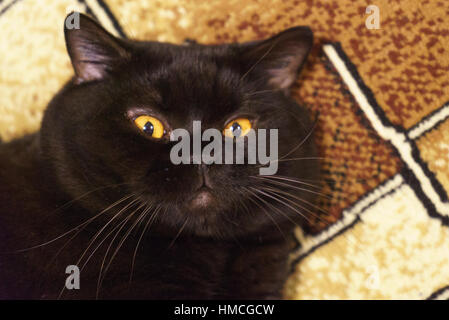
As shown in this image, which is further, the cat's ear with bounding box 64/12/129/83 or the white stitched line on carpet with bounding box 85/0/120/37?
the white stitched line on carpet with bounding box 85/0/120/37

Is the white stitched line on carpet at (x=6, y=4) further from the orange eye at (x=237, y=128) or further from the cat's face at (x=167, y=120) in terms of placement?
the orange eye at (x=237, y=128)

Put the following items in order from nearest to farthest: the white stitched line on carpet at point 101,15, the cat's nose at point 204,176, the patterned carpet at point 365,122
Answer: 1. the cat's nose at point 204,176
2. the patterned carpet at point 365,122
3. the white stitched line on carpet at point 101,15

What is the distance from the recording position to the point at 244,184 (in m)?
0.93

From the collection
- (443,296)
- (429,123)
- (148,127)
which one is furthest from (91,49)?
(443,296)

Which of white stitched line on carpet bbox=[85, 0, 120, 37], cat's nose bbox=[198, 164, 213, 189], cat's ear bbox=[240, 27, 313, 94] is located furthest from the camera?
white stitched line on carpet bbox=[85, 0, 120, 37]

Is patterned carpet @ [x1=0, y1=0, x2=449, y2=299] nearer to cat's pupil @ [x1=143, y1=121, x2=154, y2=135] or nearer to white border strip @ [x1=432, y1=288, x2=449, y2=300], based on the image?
Result: white border strip @ [x1=432, y1=288, x2=449, y2=300]

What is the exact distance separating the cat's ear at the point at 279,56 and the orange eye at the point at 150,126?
25cm

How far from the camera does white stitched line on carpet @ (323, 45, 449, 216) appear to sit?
1.18 meters

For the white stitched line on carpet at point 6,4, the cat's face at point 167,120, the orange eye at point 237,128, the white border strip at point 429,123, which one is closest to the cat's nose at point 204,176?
the cat's face at point 167,120

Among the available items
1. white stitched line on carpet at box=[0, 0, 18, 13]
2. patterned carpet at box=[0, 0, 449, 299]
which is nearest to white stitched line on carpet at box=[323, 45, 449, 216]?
patterned carpet at box=[0, 0, 449, 299]

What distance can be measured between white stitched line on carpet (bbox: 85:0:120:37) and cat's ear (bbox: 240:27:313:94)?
47 centimetres

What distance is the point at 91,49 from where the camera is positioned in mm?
1015

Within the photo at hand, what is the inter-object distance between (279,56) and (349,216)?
0.49 metres

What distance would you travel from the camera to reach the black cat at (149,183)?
3.07ft
